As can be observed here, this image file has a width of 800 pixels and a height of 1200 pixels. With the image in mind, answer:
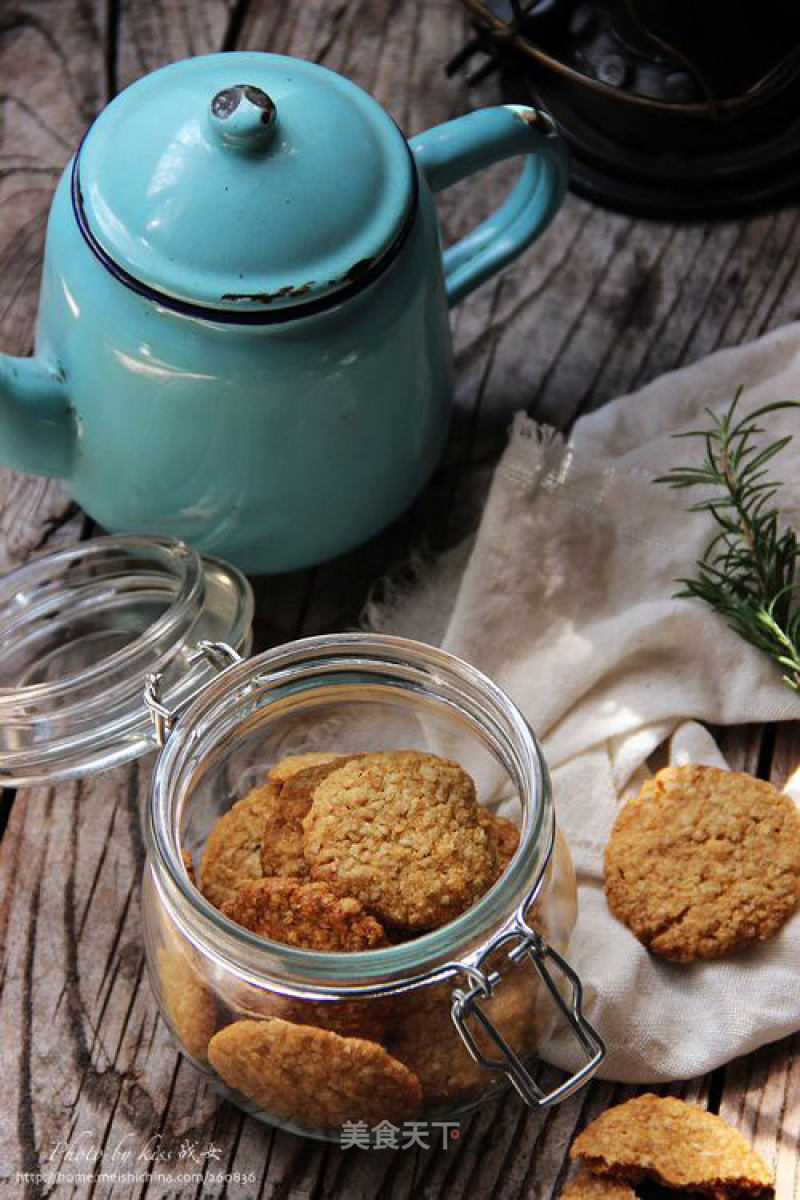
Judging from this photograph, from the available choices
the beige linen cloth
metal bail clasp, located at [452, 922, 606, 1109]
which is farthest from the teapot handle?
metal bail clasp, located at [452, 922, 606, 1109]

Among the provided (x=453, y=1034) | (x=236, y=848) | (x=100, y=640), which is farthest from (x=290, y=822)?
(x=100, y=640)

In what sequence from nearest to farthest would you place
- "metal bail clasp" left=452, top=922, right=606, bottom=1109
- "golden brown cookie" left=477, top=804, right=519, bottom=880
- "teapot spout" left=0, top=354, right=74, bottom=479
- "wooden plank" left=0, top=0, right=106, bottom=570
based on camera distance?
1. "metal bail clasp" left=452, top=922, right=606, bottom=1109
2. "golden brown cookie" left=477, top=804, right=519, bottom=880
3. "teapot spout" left=0, top=354, right=74, bottom=479
4. "wooden plank" left=0, top=0, right=106, bottom=570

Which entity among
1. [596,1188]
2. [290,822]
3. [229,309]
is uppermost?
[229,309]

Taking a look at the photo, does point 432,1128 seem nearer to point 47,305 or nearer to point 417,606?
point 417,606

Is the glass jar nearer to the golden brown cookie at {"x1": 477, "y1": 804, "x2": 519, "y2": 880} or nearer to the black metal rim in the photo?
the golden brown cookie at {"x1": 477, "y1": 804, "x2": 519, "y2": 880}

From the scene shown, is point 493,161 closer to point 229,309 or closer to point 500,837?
point 229,309

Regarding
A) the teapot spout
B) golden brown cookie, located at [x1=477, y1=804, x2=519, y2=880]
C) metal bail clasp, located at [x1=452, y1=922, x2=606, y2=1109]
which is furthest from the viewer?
the teapot spout

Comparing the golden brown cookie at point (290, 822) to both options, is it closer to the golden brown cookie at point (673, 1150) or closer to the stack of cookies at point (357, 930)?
the stack of cookies at point (357, 930)
